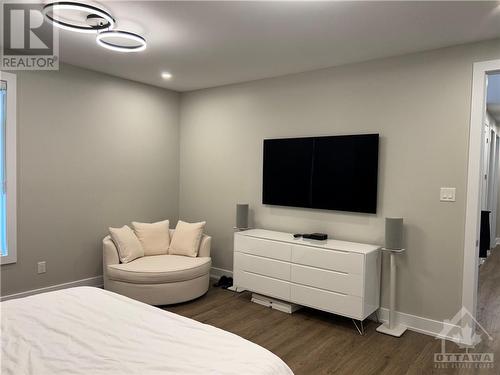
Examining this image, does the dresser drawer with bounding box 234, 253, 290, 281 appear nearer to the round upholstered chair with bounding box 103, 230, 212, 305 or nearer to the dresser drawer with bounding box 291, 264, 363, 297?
the dresser drawer with bounding box 291, 264, 363, 297

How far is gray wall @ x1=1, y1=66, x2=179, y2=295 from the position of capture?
3742 millimetres

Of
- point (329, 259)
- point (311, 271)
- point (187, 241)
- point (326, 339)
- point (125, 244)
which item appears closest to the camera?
point (326, 339)

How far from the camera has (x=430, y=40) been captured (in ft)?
10.0

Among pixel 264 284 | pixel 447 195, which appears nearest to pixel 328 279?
pixel 264 284

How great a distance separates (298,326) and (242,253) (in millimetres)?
1035

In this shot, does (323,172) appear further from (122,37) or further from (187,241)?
(122,37)

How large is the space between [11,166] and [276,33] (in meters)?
2.90

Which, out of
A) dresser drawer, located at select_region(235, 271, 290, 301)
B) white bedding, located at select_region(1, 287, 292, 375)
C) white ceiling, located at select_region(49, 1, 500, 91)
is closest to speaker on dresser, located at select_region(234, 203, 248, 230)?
dresser drawer, located at select_region(235, 271, 290, 301)

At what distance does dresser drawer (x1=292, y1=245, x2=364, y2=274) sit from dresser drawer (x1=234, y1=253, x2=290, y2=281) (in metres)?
0.18

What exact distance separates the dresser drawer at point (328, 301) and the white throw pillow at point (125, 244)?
1.84 metres

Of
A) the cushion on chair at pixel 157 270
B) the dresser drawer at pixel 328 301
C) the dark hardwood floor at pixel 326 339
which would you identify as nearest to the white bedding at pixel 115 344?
the dark hardwood floor at pixel 326 339

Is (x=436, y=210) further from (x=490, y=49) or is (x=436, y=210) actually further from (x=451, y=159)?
(x=490, y=49)

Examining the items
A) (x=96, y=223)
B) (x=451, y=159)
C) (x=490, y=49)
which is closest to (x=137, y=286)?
(x=96, y=223)

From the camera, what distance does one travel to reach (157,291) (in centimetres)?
375
